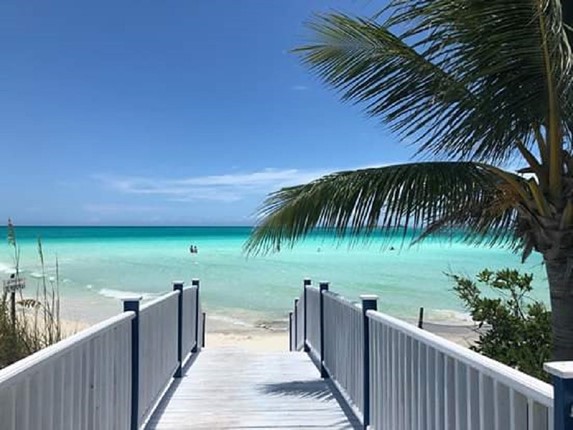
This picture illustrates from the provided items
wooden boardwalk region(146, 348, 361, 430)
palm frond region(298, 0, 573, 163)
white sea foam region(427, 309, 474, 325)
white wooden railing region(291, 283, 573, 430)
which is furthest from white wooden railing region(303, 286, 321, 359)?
white sea foam region(427, 309, 474, 325)

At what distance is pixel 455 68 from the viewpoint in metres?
4.30

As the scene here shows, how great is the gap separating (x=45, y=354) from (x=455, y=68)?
3.42 meters

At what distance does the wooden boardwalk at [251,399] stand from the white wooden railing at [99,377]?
29 cm

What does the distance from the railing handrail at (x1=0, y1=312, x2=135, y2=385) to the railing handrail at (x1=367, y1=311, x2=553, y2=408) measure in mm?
1731

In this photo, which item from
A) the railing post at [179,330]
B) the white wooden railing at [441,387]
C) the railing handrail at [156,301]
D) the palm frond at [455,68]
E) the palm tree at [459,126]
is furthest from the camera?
the railing post at [179,330]

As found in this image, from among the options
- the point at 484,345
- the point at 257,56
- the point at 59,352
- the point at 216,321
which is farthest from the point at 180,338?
the point at 257,56

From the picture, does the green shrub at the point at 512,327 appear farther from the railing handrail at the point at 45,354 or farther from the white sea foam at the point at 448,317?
the white sea foam at the point at 448,317

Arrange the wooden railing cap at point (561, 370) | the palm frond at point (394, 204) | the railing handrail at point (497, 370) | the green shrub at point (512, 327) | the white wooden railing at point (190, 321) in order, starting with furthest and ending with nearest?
the white wooden railing at point (190, 321) → the green shrub at point (512, 327) → the palm frond at point (394, 204) → the railing handrail at point (497, 370) → the wooden railing cap at point (561, 370)

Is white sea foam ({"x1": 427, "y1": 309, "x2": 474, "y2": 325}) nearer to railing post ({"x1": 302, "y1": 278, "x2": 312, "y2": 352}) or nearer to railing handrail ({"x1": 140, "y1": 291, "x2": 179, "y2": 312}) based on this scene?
railing post ({"x1": 302, "y1": 278, "x2": 312, "y2": 352})

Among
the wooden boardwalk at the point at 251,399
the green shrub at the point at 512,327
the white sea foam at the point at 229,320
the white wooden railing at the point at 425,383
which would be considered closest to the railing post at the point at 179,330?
the wooden boardwalk at the point at 251,399

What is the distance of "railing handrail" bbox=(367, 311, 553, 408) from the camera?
5.87 feet

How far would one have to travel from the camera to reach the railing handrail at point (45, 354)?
80.4 inches

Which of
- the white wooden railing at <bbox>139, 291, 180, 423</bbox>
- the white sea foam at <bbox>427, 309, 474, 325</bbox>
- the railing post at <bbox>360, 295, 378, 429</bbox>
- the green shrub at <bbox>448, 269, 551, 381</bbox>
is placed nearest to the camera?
the railing post at <bbox>360, 295, 378, 429</bbox>

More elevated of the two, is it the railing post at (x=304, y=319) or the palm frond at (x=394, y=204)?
the palm frond at (x=394, y=204)
